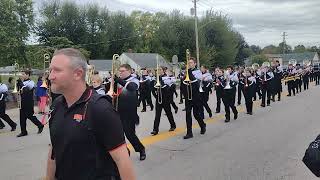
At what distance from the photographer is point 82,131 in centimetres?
296

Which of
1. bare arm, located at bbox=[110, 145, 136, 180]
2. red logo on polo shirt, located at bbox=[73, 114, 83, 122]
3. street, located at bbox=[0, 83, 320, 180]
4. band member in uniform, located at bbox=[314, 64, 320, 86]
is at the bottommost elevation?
street, located at bbox=[0, 83, 320, 180]

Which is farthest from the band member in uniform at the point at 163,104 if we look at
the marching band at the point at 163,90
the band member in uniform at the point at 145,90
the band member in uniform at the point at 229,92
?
the band member in uniform at the point at 145,90

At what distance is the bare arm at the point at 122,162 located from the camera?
3.01 meters

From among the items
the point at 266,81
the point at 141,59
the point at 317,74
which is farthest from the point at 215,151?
the point at 141,59

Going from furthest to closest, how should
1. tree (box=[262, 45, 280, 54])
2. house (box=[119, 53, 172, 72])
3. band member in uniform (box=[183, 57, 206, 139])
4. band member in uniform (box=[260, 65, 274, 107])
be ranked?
tree (box=[262, 45, 280, 54]) → house (box=[119, 53, 172, 72]) → band member in uniform (box=[260, 65, 274, 107]) → band member in uniform (box=[183, 57, 206, 139])

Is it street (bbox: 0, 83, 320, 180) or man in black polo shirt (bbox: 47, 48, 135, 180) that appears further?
street (bbox: 0, 83, 320, 180)

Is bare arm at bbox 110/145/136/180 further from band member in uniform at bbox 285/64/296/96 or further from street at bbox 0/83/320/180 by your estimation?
band member in uniform at bbox 285/64/296/96

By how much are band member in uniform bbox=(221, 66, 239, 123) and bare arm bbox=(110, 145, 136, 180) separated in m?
10.9

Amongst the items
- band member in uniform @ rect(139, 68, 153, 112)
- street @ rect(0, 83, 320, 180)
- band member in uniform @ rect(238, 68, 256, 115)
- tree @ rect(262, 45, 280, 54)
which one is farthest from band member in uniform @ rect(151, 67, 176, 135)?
tree @ rect(262, 45, 280, 54)

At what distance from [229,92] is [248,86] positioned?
229 centimetres

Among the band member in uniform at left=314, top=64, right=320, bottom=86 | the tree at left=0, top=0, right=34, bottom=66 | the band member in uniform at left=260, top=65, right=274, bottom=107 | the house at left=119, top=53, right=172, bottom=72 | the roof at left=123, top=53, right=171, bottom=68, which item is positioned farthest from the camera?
the roof at left=123, top=53, right=171, bottom=68

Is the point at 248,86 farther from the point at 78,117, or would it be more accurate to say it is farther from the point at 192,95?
the point at 78,117

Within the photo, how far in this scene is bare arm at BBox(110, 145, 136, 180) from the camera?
3008mm

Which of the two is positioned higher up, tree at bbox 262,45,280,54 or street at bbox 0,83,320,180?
tree at bbox 262,45,280,54
